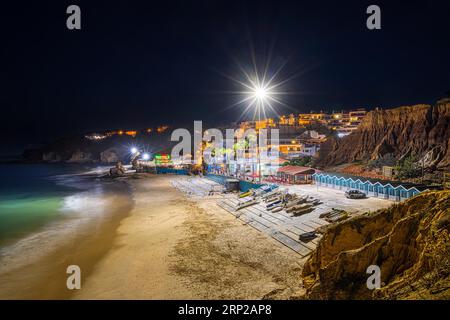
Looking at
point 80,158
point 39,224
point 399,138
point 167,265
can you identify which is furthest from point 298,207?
point 80,158

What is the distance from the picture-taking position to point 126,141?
177875 mm

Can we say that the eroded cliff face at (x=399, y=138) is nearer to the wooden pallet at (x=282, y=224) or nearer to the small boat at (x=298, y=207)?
the small boat at (x=298, y=207)

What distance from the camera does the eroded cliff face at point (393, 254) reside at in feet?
18.2

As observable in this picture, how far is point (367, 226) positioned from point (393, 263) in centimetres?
296

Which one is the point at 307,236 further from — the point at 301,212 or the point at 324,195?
the point at 324,195

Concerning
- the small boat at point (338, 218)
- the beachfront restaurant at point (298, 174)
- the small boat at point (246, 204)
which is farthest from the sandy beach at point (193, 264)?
the beachfront restaurant at point (298, 174)

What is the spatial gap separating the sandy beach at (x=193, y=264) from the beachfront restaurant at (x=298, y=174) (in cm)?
1324

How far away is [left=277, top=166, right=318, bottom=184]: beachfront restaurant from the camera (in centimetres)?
3158

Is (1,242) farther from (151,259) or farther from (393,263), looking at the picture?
(393,263)

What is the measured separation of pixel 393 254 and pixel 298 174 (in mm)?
24419

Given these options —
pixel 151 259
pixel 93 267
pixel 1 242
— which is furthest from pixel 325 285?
pixel 1 242

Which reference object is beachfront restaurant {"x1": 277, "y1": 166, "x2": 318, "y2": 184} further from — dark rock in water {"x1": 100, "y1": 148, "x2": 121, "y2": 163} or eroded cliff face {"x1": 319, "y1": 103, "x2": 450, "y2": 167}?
dark rock in water {"x1": 100, "y1": 148, "x2": 121, "y2": 163}

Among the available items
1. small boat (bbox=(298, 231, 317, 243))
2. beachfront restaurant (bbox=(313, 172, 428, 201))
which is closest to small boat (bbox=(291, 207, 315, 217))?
small boat (bbox=(298, 231, 317, 243))
